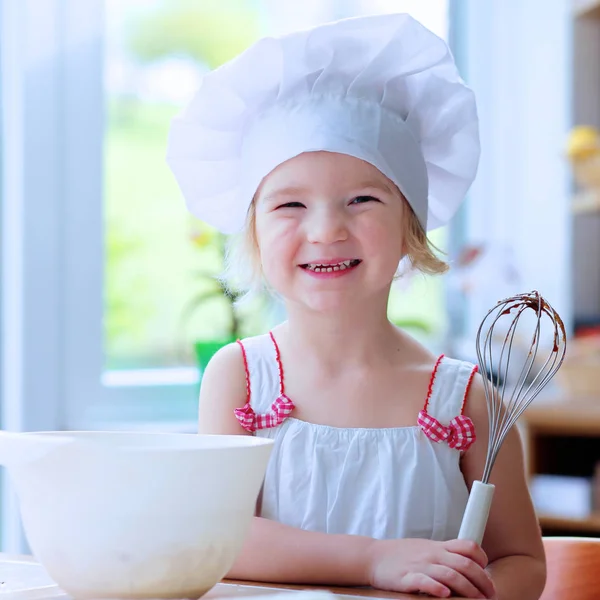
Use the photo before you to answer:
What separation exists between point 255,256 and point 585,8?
1524 mm

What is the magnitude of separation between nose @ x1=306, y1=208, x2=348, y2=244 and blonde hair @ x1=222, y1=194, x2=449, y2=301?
83 mm

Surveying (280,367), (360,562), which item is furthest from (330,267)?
(360,562)

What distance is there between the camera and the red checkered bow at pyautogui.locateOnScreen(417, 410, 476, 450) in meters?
0.76

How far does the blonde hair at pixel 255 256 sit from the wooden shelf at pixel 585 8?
141 centimetres

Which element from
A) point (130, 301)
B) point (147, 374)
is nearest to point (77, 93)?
point (130, 301)

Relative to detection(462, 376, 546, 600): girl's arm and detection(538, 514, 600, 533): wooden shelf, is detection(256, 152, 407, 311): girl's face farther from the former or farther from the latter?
detection(538, 514, 600, 533): wooden shelf

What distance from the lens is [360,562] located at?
63cm

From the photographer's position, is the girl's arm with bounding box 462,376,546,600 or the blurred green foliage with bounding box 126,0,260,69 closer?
the girl's arm with bounding box 462,376,546,600

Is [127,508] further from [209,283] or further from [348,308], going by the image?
[209,283]

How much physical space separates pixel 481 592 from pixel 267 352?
0.31 meters

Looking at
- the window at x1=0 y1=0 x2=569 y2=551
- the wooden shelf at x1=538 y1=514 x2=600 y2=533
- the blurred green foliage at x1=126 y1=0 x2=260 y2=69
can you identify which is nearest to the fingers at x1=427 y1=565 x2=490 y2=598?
the wooden shelf at x1=538 y1=514 x2=600 y2=533

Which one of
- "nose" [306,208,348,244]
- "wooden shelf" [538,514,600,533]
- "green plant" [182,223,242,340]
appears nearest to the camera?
"nose" [306,208,348,244]

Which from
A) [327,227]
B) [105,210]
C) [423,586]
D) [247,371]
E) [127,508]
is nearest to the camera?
[127,508]

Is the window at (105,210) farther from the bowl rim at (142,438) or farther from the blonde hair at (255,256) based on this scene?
the bowl rim at (142,438)
